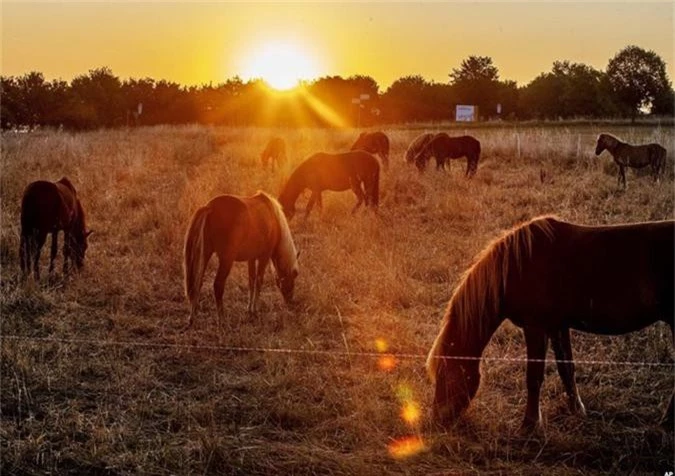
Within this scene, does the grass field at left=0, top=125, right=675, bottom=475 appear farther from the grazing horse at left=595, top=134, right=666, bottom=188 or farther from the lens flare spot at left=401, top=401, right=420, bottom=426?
the grazing horse at left=595, top=134, right=666, bottom=188

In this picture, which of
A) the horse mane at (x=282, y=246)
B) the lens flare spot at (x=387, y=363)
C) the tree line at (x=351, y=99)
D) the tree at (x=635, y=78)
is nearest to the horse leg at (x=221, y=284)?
the horse mane at (x=282, y=246)

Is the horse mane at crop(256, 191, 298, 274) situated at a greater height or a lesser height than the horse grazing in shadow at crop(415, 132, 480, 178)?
lesser

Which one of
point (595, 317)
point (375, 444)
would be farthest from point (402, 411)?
point (595, 317)

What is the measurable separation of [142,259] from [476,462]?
242 inches

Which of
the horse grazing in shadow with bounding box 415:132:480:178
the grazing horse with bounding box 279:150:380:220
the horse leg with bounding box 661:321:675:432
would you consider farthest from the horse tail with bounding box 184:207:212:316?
the horse grazing in shadow with bounding box 415:132:480:178

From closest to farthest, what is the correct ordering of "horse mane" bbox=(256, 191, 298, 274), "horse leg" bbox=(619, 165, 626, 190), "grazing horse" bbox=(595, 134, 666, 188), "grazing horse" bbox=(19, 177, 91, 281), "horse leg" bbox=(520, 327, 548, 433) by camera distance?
1. "horse leg" bbox=(520, 327, 548, 433)
2. "horse mane" bbox=(256, 191, 298, 274)
3. "grazing horse" bbox=(19, 177, 91, 281)
4. "horse leg" bbox=(619, 165, 626, 190)
5. "grazing horse" bbox=(595, 134, 666, 188)

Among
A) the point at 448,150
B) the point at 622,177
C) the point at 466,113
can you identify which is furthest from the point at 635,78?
the point at 622,177

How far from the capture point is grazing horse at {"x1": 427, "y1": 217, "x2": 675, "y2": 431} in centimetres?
383

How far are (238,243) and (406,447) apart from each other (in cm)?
318

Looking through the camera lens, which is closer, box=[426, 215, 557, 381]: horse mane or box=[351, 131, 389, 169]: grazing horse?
box=[426, 215, 557, 381]: horse mane

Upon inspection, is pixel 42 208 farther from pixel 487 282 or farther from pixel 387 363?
pixel 487 282

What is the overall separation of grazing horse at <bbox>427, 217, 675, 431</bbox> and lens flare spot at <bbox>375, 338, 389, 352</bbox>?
1594 millimetres

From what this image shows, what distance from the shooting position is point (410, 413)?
433 centimetres

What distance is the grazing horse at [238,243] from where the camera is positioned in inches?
245
